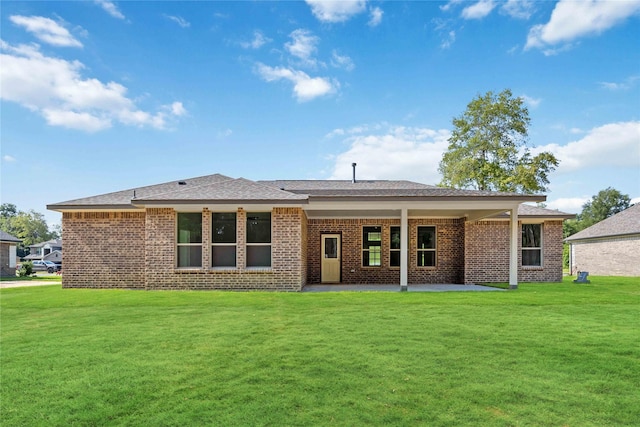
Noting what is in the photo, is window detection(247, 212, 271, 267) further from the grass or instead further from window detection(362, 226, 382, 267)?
window detection(362, 226, 382, 267)

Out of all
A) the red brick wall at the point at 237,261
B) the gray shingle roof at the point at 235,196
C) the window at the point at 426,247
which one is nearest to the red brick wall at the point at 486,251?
the window at the point at 426,247

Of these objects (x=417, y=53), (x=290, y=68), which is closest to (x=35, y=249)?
(x=290, y=68)

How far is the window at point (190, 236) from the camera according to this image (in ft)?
42.8

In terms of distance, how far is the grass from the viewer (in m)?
3.61

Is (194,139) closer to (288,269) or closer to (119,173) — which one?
(119,173)

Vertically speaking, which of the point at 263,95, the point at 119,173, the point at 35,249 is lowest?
the point at 35,249

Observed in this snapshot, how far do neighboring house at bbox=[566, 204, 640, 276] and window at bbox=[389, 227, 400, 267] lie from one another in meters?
17.0

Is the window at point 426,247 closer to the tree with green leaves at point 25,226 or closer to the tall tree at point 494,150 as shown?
the tall tree at point 494,150

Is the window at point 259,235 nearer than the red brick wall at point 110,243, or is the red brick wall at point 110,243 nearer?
the window at point 259,235

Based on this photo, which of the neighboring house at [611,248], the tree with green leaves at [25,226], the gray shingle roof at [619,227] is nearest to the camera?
the neighboring house at [611,248]

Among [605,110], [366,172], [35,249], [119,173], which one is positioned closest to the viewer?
[605,110]

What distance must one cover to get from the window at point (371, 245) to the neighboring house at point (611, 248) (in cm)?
1766

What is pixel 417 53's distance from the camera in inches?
646

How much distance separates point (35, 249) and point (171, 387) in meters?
87.6
